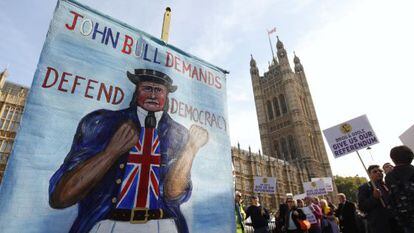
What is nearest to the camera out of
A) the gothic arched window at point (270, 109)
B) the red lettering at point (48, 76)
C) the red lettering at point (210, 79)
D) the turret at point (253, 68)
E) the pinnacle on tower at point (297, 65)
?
the red lettering at point (48, 76)

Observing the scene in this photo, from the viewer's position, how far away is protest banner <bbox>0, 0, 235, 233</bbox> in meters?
3.08

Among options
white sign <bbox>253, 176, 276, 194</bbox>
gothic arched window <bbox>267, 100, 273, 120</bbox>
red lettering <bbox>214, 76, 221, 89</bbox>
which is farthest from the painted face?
gothic arched window <bbox>267, 100, 273, 120</bbox>

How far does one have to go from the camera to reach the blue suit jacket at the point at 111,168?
127 inches

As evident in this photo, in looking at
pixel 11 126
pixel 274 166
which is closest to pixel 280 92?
pixel 274 166

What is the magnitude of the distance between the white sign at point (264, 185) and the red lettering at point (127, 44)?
13.4 m

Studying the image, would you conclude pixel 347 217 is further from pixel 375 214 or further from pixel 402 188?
pixel 402 188

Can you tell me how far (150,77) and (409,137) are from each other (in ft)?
24.0

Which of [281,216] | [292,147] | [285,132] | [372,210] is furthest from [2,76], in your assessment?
[292,147]

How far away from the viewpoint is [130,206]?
351 centimetres

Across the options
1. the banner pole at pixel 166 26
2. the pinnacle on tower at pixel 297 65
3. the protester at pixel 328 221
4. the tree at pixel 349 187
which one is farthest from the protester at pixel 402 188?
the tree at pixel 349 187

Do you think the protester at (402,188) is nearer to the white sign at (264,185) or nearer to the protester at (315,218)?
the protester at (315,218)

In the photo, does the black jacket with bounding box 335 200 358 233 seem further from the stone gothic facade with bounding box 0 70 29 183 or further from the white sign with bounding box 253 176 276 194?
the stone gothic facade with bounding box 0 70 29 183

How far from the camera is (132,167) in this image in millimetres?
3736

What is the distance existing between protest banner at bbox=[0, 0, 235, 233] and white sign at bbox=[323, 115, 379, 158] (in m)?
4.30
